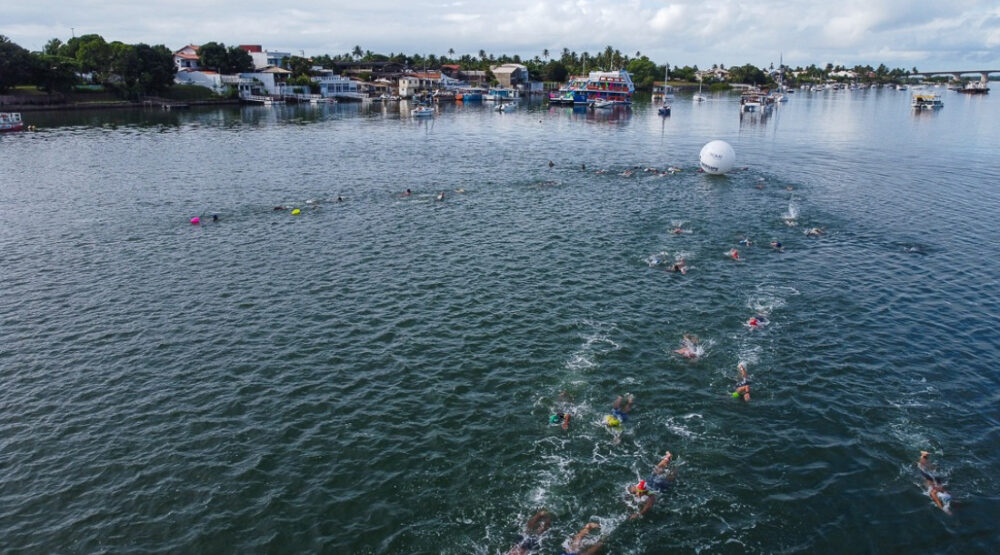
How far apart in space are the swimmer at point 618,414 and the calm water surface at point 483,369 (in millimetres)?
518

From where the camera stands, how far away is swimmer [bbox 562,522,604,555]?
2014 cm

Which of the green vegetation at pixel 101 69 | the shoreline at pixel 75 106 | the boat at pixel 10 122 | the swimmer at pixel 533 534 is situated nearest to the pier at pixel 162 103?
the shoreline at pixel 75 106

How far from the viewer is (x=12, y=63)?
146750 mm

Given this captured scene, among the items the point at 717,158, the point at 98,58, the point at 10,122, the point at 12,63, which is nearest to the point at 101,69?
the point at 98,58

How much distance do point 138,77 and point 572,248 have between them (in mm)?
177239

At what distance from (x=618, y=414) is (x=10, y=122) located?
5707 inches

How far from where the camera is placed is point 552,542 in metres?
20.5

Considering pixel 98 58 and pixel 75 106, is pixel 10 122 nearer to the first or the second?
pixel 75 106

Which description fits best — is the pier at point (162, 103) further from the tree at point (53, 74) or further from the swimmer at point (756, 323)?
the swimmer at point (756, 323)

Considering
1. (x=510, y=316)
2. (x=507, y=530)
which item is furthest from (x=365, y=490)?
(x=510, y=316)

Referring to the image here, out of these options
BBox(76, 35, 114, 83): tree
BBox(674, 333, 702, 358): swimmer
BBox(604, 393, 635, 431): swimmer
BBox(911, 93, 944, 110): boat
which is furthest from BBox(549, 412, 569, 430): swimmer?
BBox(911, 93, 944, 110): boat

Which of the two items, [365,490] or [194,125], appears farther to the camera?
[194,125]

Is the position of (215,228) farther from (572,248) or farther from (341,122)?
(341,122)

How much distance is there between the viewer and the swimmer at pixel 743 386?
28891mm
